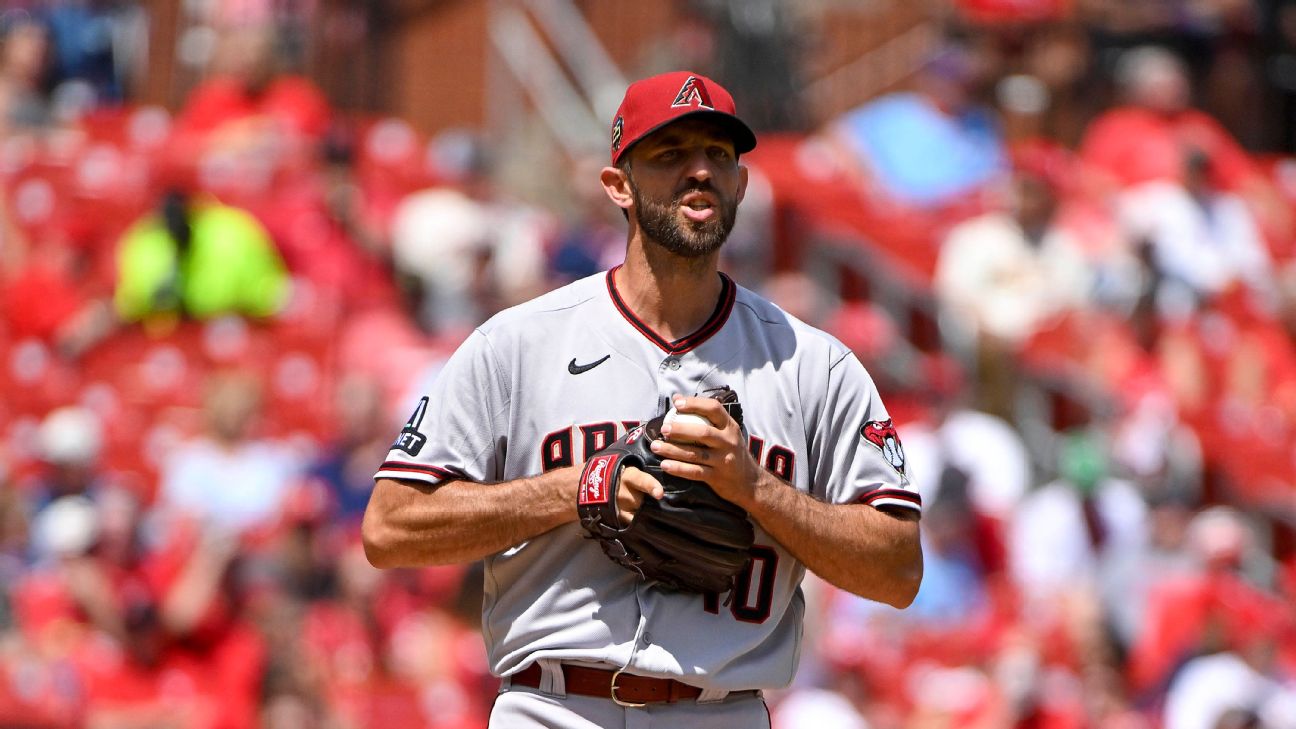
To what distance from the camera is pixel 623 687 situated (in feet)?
9.80

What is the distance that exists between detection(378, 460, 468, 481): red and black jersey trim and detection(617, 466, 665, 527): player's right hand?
35cm

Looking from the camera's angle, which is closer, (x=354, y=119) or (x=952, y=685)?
(x=952, y=685)

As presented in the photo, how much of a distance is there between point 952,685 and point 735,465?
4409mm

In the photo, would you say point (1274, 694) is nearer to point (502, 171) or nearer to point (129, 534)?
point (129, 534)

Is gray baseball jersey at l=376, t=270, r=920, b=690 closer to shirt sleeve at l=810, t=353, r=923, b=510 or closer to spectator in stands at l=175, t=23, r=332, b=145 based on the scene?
shirt sleeve at l=810, t=353, r=923, b=510

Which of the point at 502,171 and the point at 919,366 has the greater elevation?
the point at 502,171

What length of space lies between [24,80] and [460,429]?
8603 millimetres

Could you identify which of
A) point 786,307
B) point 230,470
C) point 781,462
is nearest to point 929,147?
point 786,307

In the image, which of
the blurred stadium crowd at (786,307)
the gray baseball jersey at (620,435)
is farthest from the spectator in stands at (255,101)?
the gray baseball jersey at (620,435)

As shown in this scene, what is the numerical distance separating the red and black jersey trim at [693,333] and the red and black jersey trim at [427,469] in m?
0.40

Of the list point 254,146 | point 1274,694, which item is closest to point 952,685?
point 1274,694

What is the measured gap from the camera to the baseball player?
Answer: 2.98 meters

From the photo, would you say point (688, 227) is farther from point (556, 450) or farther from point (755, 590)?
point (755, 590)

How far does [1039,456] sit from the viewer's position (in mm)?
8672
